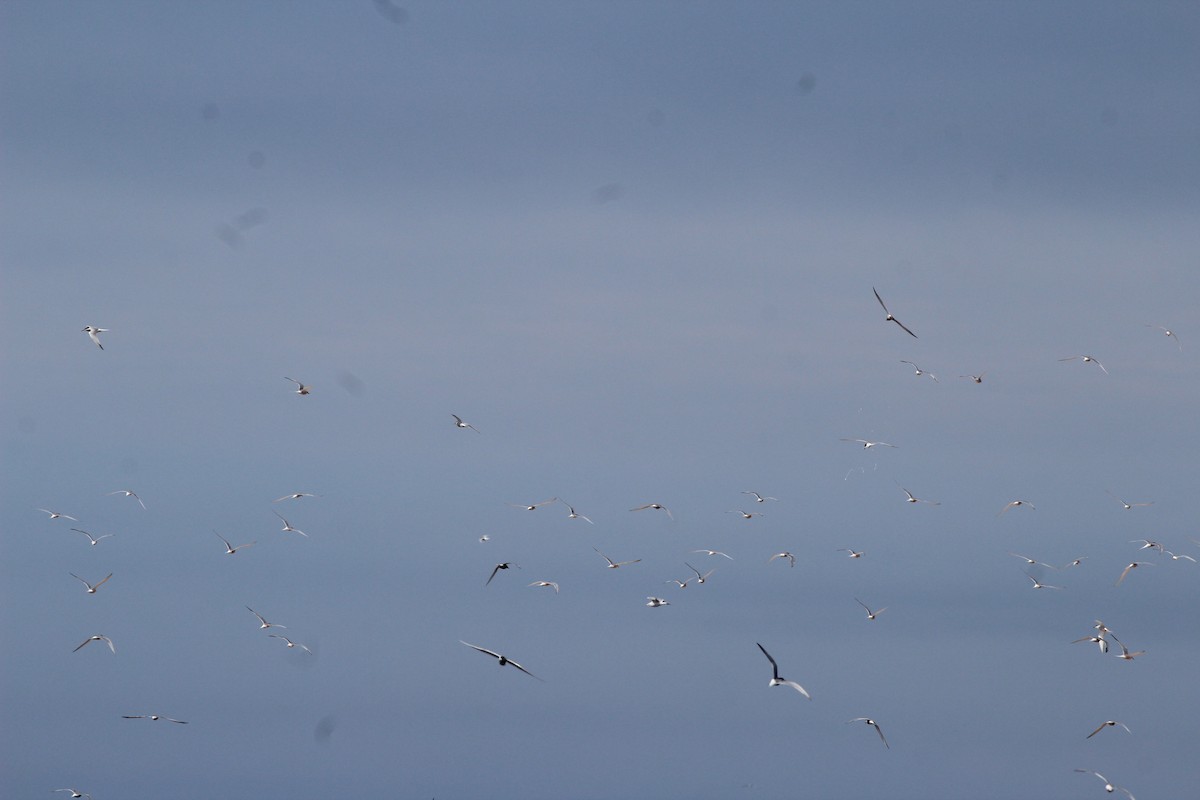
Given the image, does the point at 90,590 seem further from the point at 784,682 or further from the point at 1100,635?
the point at 1100,635

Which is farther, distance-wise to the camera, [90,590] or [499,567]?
[90,590]

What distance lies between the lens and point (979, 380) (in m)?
77.3

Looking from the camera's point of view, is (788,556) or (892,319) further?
(788,556)

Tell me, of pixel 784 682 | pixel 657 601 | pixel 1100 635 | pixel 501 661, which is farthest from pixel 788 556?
pixel 501 661

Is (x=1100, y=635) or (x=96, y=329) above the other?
(x=96, y=329)

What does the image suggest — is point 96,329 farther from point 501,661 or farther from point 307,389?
point 501,661

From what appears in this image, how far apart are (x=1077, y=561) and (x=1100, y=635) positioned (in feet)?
12.9

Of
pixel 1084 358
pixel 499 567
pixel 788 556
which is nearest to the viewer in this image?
pixel 499 567

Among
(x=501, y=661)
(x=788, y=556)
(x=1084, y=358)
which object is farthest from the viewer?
(x=788, y=556)

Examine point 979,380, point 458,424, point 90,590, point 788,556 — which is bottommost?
point 90,590

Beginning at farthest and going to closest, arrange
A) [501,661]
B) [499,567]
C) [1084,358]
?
[1084,358] < [499,567] < [501,661]

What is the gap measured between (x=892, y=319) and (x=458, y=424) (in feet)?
73.7

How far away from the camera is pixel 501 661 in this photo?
62.2m

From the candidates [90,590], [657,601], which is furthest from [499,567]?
[90,590]
